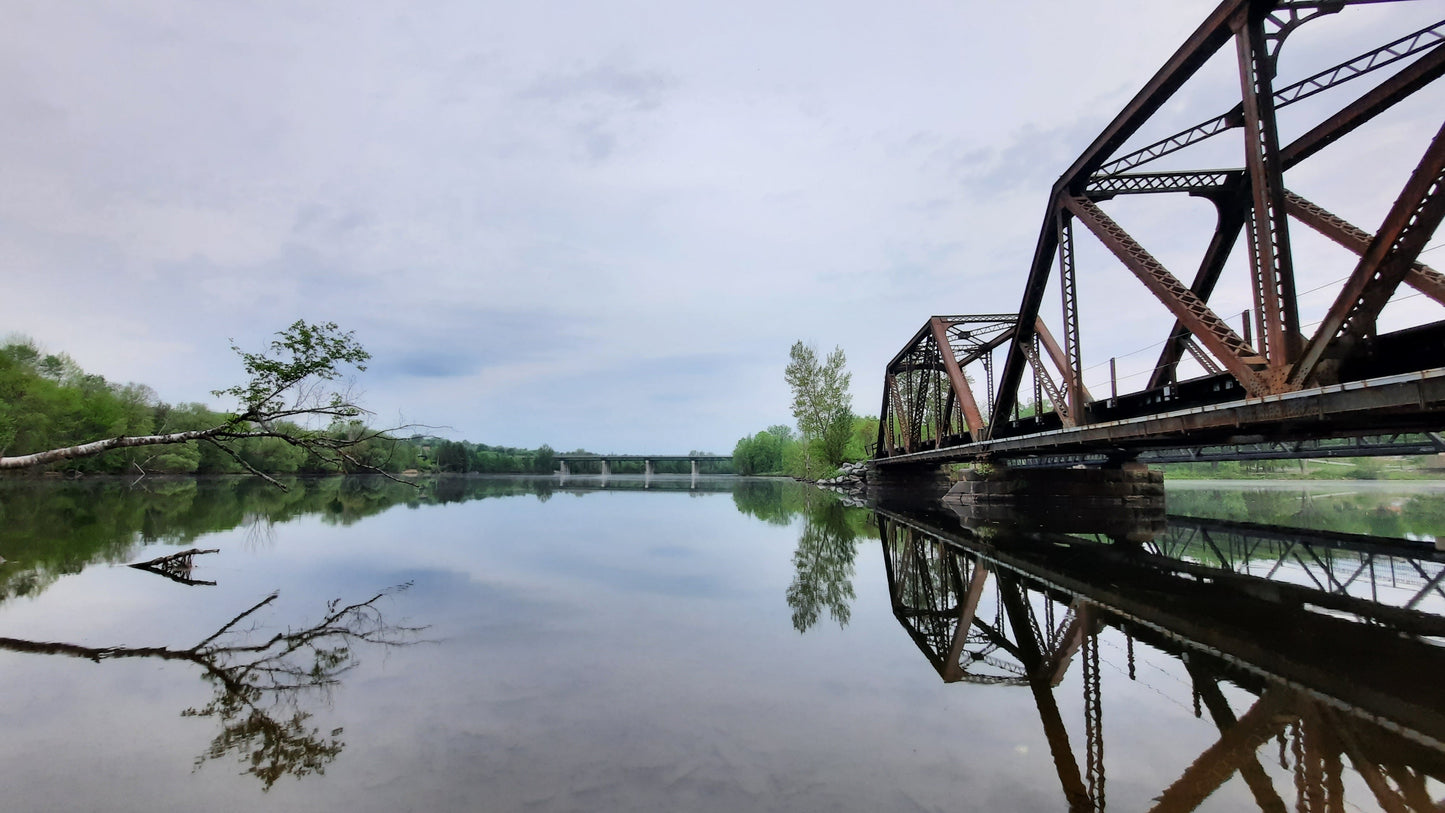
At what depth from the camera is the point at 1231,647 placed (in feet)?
24.2

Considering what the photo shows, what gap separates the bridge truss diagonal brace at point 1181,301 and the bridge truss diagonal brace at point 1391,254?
1492 mm

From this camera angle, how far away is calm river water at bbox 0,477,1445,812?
13.9 feet

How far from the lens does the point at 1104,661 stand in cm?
699

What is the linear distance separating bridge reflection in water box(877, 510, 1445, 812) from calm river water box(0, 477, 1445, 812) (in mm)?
45

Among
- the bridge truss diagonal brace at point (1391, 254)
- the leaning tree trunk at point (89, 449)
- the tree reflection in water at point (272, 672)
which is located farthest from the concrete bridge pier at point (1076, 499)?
the leaning tree trunk at point (89, 449)

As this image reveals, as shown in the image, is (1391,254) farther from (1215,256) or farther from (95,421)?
(95,421)

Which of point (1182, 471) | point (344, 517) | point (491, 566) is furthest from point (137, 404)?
point (1182, 471)

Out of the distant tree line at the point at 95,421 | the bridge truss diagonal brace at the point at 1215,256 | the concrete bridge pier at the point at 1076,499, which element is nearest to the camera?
the bridge truss diagonal brace at the point at 1215,256

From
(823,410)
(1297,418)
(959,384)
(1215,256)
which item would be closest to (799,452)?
(823,410)

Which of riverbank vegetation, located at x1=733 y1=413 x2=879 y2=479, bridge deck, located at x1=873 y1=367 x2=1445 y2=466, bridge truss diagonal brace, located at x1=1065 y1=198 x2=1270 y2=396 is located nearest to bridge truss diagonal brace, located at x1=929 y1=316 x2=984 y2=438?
bridge deck, located at x1=873 y1=367 x2=1445 y2=466

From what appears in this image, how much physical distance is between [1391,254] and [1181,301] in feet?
14.8

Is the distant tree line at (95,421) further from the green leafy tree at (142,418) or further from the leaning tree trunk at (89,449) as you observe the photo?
the leaning tree trunk at (89,449)

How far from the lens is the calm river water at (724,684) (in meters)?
4.24

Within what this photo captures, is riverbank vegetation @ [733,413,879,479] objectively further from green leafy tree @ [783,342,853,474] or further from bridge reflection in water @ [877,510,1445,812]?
bridge reflection in water @ [877,510,1445,812]
